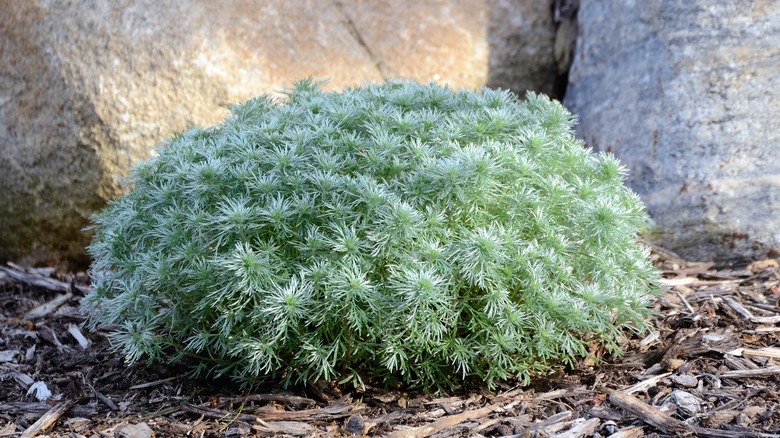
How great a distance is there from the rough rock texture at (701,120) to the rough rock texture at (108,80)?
1.71m

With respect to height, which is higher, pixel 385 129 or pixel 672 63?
pixel 672 63

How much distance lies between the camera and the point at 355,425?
9.05 feet

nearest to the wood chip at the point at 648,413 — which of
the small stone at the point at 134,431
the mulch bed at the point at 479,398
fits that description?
the mulch bed at the point at 479,398

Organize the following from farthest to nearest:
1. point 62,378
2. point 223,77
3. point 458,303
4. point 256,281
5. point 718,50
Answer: point 223,77
point 718,50
point 62,378
point 458,303
point 256,281

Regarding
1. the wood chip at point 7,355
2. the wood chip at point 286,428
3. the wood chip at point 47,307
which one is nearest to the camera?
the wood chip at point 286,428

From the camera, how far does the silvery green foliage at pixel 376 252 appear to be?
2.70 m

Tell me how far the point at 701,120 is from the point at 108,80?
11.4 feet

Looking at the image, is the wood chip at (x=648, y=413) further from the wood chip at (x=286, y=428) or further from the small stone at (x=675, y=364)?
the wood chip at (x=286, y=428)

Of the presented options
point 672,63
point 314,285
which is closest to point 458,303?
point 314,285

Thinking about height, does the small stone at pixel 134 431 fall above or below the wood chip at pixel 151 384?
below

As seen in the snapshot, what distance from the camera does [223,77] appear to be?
4852 millimetres

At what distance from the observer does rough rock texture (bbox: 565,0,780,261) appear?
4.19 metres

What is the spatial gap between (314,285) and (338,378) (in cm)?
55

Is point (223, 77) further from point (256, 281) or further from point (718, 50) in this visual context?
point (718, 50)
